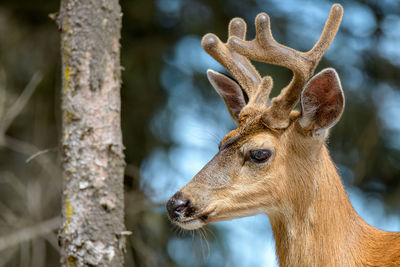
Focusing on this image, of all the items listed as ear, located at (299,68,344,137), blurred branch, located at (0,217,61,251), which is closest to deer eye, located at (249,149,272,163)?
ear, located at (299,68,344,137)

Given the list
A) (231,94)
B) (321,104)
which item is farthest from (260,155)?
(231,94)

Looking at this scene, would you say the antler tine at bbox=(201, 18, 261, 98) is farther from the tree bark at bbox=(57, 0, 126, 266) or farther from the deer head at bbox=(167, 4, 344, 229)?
the tree bark at bbox=(57, 0, 126, 266)

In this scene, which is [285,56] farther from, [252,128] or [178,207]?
[178,207]

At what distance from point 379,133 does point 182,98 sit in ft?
9.40

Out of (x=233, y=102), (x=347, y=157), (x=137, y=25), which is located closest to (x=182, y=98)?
(x=137, y=25)

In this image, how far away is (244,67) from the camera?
4395 millimetres

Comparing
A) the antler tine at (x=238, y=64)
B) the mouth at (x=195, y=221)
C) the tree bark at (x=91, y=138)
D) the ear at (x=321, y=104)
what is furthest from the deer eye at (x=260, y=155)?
the tree bark at (x=91, y=138)

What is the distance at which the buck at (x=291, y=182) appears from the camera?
144 inches

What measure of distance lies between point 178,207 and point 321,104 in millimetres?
1144

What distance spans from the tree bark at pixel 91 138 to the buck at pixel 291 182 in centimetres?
44

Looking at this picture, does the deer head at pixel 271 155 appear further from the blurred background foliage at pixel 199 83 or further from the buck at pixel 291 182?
the blurred background foliage at pixel 199 83

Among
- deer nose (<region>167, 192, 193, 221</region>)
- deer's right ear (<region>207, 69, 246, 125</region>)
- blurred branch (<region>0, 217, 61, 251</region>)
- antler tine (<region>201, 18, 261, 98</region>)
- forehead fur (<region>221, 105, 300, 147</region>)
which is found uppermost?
antler tine (<region>201, 18, 261, 98</region>)

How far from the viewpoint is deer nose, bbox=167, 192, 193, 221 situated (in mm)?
3588

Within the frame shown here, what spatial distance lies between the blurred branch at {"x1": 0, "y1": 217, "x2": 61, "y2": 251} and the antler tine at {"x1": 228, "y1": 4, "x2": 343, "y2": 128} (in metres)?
2.94
